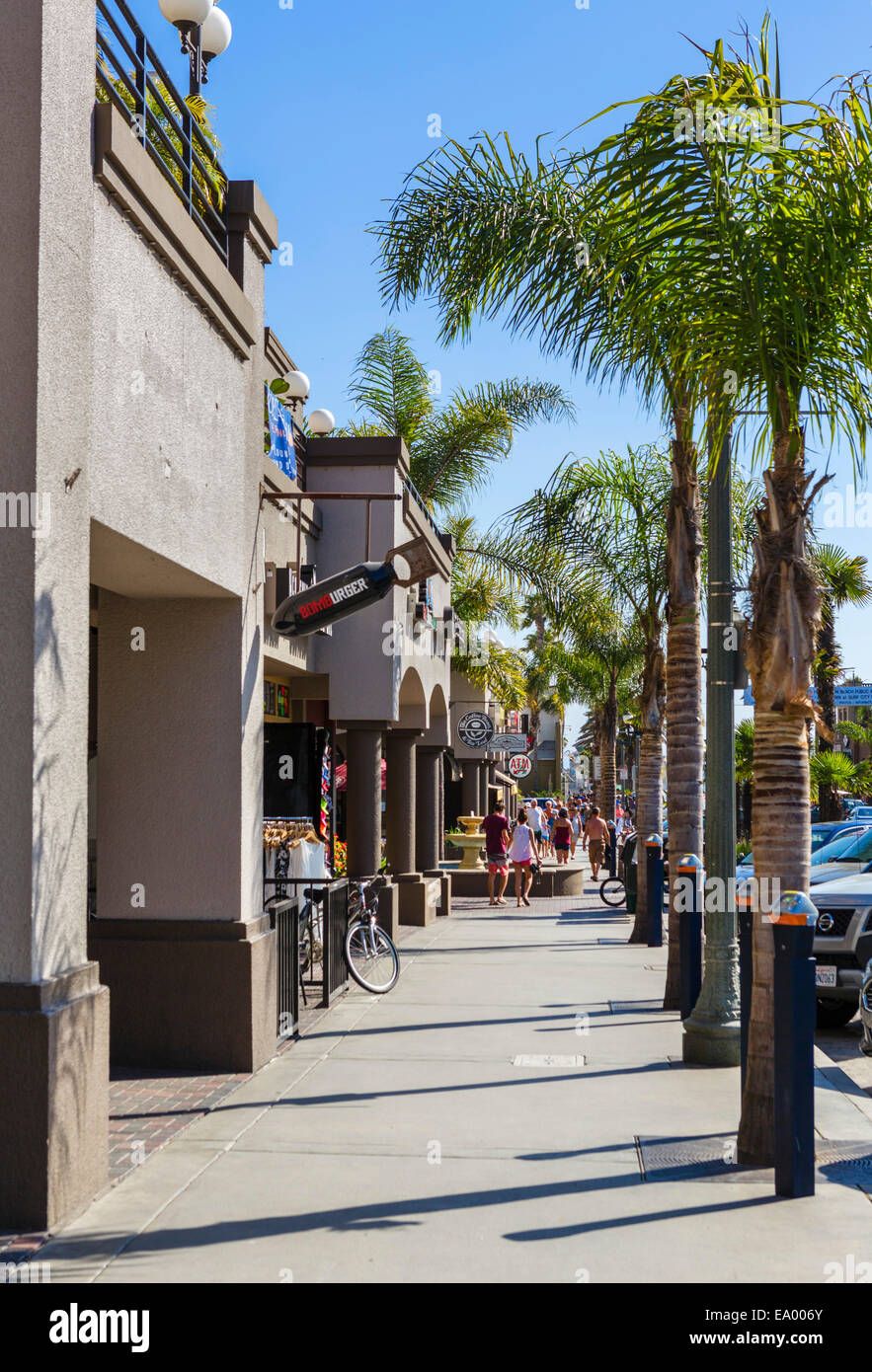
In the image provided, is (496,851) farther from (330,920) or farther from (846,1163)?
(846,1163)

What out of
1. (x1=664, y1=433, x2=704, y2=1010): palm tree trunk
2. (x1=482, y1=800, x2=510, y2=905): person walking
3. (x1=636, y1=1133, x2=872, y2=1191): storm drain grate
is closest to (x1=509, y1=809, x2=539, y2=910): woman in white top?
(x1=482, y1=800, x2=510, y2=905): person walking

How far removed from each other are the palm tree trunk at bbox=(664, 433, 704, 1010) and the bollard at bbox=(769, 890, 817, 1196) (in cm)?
534

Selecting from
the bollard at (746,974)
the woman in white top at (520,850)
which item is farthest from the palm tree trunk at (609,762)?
the bollard at (746,974)

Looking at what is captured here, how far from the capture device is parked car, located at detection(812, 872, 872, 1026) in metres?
11.8

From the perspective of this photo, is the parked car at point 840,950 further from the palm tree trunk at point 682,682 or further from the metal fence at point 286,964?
the metal fence at point 286,964

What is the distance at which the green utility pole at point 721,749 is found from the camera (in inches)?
350

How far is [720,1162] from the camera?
6.69 m

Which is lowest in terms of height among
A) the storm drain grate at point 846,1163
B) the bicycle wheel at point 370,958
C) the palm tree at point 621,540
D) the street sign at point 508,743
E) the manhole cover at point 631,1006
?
the manhole cover at point 631,1006

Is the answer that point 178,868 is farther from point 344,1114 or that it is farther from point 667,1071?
point 667,1071

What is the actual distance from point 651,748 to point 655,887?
3.38 meters

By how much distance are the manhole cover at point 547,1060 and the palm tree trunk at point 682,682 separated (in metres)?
2.18

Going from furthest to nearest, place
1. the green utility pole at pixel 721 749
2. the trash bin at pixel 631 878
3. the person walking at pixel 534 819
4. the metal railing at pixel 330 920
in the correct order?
the person walking at pixel 534 819 < the trash bin at pixel 631 878 < the metal railing at pixel 330 920 < the green utility pole at pixel 721 749
